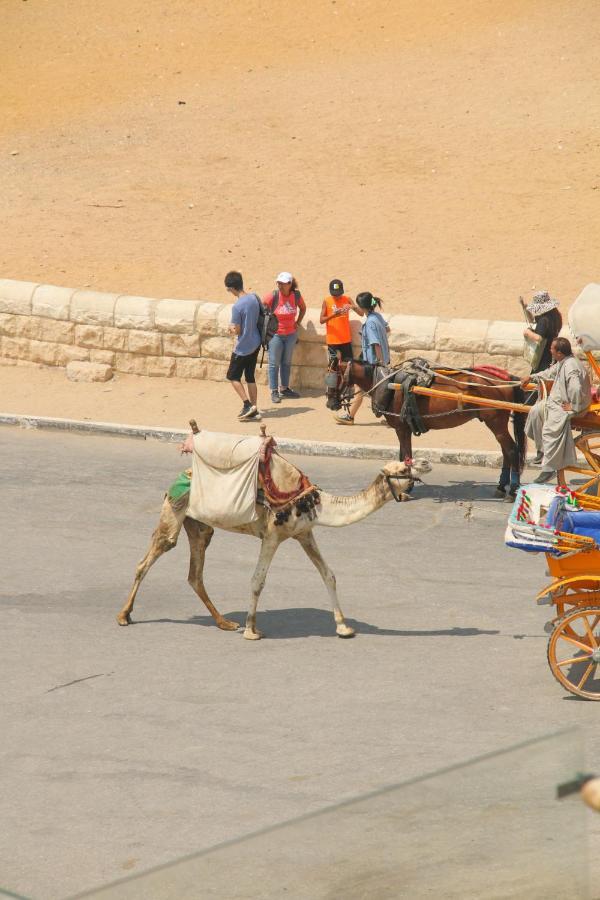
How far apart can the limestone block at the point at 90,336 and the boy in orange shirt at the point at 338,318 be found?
3476 mm

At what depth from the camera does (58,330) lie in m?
19.9

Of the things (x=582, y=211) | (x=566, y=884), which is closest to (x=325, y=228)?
(x=582, y=211)

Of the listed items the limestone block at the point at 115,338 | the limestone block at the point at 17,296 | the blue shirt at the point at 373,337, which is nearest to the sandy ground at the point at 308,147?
the limestone block at the point at 17,296

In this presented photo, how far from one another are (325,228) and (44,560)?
1101cm

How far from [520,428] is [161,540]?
16.6ft

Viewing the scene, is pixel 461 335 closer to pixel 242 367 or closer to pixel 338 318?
pixel 338 318

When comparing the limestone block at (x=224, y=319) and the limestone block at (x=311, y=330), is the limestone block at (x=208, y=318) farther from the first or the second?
the limestone block at (x=311, y=330)

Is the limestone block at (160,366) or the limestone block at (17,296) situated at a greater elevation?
the limestone block at (17,296)

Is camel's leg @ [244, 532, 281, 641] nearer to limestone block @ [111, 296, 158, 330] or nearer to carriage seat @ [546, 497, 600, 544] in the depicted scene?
carriage seat @ [546, 497, 600, 544]

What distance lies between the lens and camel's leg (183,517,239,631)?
37.3 ft

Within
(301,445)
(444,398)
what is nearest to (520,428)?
(444,398)

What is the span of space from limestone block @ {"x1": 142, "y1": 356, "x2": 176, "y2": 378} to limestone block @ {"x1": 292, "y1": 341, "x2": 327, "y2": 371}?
5.81 ft

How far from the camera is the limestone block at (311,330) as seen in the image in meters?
18.5

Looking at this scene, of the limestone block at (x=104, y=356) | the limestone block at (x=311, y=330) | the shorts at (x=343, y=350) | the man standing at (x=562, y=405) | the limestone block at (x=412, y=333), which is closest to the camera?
the man standing at (x=562, y=405)
